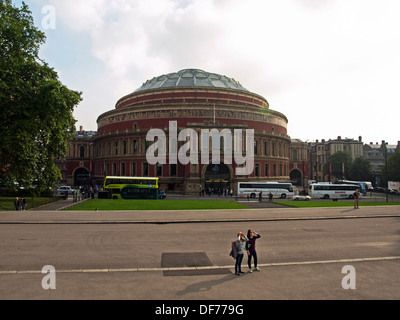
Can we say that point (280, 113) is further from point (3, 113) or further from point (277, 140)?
point (3, 113)

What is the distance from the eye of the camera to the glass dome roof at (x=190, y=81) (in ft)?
217

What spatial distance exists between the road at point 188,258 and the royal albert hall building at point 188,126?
3268cm

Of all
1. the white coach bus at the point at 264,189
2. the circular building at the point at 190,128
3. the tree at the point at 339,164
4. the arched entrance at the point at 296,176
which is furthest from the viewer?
the tree at the point at 339,164

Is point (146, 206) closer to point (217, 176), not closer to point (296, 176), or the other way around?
point (217, 176)

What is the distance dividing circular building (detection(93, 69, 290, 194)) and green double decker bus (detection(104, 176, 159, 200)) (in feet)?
37.0

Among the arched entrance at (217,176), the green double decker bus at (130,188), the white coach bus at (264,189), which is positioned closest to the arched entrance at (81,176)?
the arched entrance at (217,176)

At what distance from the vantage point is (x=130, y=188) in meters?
40.3

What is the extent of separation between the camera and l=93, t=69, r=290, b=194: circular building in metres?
53.7

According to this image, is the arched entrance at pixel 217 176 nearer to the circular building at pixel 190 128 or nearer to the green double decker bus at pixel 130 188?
the circular building at pixel 190 128

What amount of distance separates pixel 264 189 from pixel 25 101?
1348 inches

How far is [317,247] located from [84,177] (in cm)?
7422

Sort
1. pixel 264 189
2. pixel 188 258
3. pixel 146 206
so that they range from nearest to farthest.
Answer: pixel 188 258
pixel 146 206
pixel 264 189

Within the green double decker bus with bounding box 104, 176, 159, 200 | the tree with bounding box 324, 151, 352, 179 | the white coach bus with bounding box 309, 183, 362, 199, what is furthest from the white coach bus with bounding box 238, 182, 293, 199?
the tree with bounding box 324, 151, 352, 179

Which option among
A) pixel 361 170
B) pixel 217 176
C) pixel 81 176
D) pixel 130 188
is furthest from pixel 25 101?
pixel 361 170
